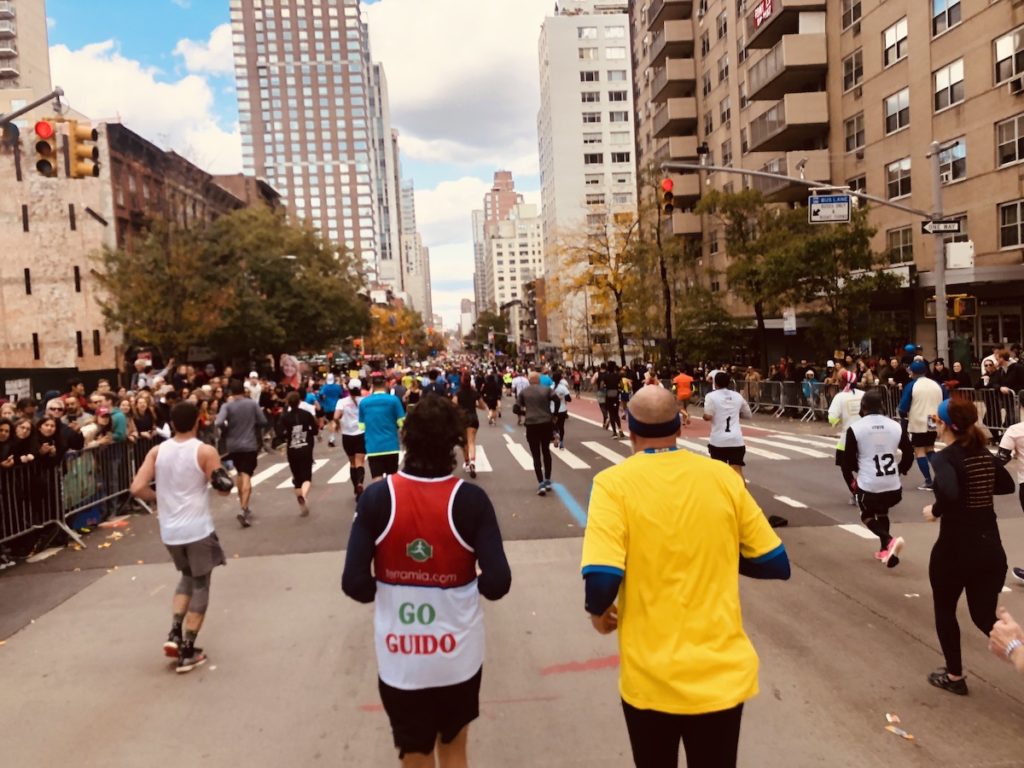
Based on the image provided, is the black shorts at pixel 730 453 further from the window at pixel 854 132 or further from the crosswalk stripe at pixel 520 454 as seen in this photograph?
the window at pixel 854 132

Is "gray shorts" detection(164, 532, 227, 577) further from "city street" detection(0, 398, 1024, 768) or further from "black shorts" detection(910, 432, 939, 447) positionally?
"black shorts" detection(910, 432, 939, 447)

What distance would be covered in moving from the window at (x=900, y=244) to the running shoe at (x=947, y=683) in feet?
90.6

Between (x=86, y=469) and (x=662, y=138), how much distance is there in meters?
52.1

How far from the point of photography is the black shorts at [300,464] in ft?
36.5

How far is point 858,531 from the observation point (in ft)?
29.6

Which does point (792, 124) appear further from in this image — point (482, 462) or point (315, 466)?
point (315, 466)

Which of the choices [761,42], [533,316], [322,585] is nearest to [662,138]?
[761,42]

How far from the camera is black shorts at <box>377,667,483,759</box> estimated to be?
3.10 m

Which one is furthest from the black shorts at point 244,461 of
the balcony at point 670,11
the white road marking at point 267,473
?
the balcony at point 670,11

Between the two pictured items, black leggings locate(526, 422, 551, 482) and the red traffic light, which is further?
the red traffic light

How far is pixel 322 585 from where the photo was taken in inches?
295

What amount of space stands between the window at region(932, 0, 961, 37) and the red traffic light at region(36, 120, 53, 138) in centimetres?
2735

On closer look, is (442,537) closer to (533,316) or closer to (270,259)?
(270,259)

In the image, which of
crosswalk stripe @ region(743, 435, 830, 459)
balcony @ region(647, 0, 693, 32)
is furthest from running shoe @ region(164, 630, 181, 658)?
balcony @ region(647, 0, 693, 32)
